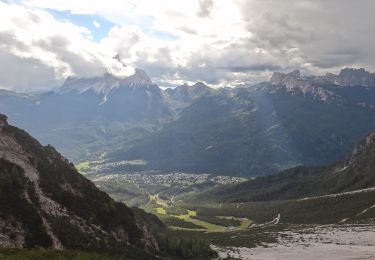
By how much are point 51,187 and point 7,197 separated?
91.6 ft

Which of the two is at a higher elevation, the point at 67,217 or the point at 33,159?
the point at 33,159

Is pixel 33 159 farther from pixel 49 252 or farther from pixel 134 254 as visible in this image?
pixel 49 252

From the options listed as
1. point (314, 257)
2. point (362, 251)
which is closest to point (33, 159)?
point (314, 257)

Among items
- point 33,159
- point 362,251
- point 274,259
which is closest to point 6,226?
point 33,159

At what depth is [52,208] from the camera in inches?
5463

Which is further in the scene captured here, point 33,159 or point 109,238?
point 33,159

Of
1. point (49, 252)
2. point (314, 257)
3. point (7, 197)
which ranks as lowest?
point (314, 257)

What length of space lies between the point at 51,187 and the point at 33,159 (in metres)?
17.1

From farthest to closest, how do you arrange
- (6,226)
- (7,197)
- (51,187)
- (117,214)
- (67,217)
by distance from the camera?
1. (117,214)
2. (51,187)
3. (67,217)
4. (7,197)
5. (6,226)

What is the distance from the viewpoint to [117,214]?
162 m

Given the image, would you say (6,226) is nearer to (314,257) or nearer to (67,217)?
(67,217)

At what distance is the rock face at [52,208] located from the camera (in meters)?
120

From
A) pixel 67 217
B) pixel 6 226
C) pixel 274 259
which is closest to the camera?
pixel 6 226

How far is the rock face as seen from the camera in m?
120
